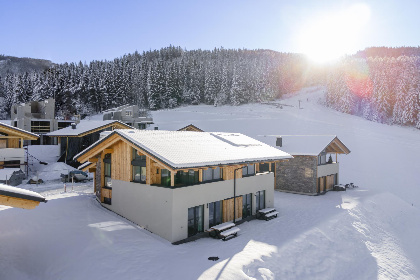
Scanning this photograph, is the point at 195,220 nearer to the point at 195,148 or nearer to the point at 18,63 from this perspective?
the point at 195,148

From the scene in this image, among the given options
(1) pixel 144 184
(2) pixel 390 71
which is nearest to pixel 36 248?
(1) pixel 144 184

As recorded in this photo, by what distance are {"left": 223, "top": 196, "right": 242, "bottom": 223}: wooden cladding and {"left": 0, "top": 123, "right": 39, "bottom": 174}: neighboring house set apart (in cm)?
2290

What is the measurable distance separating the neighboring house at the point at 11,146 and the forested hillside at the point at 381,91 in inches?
2802

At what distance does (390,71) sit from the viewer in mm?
71938

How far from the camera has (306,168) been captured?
92.3ft

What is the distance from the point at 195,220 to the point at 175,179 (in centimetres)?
250

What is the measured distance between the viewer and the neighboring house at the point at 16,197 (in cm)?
698

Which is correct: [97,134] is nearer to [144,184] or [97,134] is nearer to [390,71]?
[144,184]

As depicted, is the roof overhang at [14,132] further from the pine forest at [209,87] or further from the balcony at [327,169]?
the pine forest at [209,87]

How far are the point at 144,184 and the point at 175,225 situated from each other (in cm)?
293

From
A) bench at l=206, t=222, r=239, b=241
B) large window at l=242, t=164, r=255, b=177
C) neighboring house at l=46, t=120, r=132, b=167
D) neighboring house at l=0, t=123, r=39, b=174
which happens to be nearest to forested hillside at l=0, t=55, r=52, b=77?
neighboring house at l=46, t=120, r=132, b=167

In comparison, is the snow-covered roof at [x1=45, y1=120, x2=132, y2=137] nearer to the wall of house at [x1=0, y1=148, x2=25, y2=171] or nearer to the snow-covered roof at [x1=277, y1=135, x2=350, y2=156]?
the wall of house at [x1=0, y1=148, x2=25, y2=171]

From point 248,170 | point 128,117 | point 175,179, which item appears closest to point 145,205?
point 175,179

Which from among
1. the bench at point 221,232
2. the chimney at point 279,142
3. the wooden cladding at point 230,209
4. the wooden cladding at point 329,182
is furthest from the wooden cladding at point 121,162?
the wooden cladding at point 329,182
